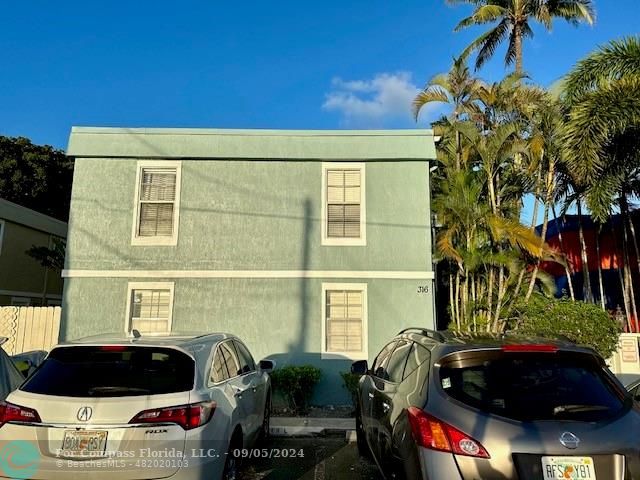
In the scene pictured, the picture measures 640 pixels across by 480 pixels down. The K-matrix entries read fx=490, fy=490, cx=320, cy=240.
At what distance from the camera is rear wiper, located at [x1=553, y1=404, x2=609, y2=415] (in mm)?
3055

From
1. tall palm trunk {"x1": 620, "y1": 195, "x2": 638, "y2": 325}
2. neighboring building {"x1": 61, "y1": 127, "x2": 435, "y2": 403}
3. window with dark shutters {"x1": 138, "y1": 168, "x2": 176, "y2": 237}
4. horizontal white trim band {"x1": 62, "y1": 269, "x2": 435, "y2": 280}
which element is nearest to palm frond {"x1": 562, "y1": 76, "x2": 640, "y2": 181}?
neighboring building {"x1": 61, "y1": 127, "x2": 435, "y2": 403}

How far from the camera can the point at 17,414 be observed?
3633mm

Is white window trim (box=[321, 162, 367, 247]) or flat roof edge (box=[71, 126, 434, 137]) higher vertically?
flat roof edge (box=[71, 126, 434, 137])

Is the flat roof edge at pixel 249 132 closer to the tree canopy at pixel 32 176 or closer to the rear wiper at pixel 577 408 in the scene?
the rear wiper at pixel 577 408

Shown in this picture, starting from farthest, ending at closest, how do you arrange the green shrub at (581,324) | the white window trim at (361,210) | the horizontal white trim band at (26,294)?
1. the horizontal white trim band at (26,294)
2. the white window trim at (361,210)
3. the green shrub at (581,324)

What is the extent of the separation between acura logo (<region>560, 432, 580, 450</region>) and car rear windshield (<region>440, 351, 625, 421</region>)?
138 mm

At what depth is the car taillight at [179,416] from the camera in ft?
11.8

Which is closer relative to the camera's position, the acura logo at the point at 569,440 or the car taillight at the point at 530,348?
the acura logo at the point at 569,440

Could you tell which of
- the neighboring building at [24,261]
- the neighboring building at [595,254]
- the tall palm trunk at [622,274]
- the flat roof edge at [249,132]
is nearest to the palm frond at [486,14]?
the neighboring building at [595,254]

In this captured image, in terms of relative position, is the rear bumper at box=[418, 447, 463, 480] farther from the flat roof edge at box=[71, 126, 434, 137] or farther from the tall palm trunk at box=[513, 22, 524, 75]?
the tall palm trunk at box=[513, 22, 524, 75]

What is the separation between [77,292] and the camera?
33.3 feet

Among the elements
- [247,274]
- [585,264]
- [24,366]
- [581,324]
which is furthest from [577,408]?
[585,264]

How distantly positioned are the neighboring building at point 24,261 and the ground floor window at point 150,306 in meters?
9.21

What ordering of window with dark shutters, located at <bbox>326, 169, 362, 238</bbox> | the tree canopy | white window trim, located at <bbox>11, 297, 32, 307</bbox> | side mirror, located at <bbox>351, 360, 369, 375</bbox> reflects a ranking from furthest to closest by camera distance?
the tree canopy → white window trim, located at <bbox>11, 297, 32, 307</bbox> → window with dark shutters, located at <bbox>326, 169, 362, 238</bbox> → side mirror, located at <bbox>351, 360, 369, 375</bbox>
